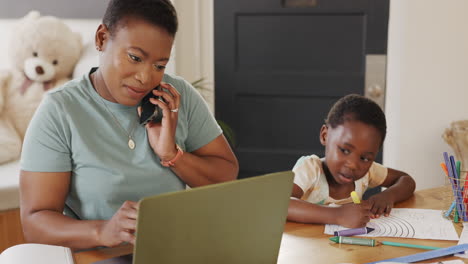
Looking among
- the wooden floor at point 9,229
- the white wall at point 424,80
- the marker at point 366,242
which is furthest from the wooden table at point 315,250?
the white wall at point 424,80

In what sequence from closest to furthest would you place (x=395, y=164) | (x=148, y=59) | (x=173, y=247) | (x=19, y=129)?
(x=173, y=247) < (x=148, y=59) < (x=19, y=129) < (x=395, y=164)

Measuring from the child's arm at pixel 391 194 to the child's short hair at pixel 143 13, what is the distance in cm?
64

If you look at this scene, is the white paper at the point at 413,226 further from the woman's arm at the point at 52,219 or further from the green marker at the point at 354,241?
the woman's arm at the point at 52,219

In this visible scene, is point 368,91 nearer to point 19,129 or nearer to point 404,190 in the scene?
point 404,190

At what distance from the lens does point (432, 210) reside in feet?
4.78

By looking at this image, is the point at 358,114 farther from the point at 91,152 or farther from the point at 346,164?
the point at 91,152

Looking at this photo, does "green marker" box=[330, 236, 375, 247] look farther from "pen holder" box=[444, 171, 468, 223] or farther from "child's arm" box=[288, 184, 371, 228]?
"pen holder" box=[444, 171, 468, 223]

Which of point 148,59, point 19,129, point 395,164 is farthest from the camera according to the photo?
point 395,164

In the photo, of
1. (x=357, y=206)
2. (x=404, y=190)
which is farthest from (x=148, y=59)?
(x=404, y=190)

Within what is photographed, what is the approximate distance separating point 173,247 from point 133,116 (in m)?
0.56

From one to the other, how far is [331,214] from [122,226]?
521 millimetres

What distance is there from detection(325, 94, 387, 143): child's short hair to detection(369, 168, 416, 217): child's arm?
153mm

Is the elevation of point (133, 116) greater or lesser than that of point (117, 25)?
lesser

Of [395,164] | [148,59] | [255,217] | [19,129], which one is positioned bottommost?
[395,164]
